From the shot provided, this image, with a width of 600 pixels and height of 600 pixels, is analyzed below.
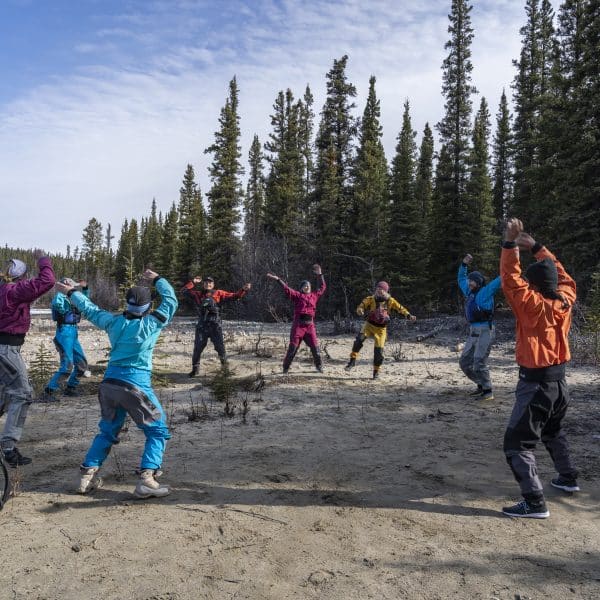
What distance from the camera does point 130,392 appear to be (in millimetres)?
4469

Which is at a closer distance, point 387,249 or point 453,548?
point 453,548

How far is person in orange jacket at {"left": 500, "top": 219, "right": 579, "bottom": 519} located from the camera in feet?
13.7

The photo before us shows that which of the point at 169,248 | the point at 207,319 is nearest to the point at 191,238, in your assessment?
the point at 169,248

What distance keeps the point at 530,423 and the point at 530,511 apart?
761mm

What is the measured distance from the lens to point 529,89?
3123 cm

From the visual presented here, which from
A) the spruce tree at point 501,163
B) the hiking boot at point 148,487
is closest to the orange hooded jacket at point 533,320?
the hiking boot at point 148,487

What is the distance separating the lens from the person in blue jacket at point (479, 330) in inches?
332

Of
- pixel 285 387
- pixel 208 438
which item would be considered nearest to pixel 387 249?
pixel 285 387

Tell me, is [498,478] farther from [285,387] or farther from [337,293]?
[337,293]

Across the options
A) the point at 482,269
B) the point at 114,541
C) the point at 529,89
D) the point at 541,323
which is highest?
the point at 529,89

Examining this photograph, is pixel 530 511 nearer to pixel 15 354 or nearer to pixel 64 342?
pixel 15 354

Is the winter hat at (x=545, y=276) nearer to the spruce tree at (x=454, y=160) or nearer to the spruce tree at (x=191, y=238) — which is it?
the spruce tree at (x=454, y=160)

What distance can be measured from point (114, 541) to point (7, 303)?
311 cm

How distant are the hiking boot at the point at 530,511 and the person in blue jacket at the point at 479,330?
14.7 ft
